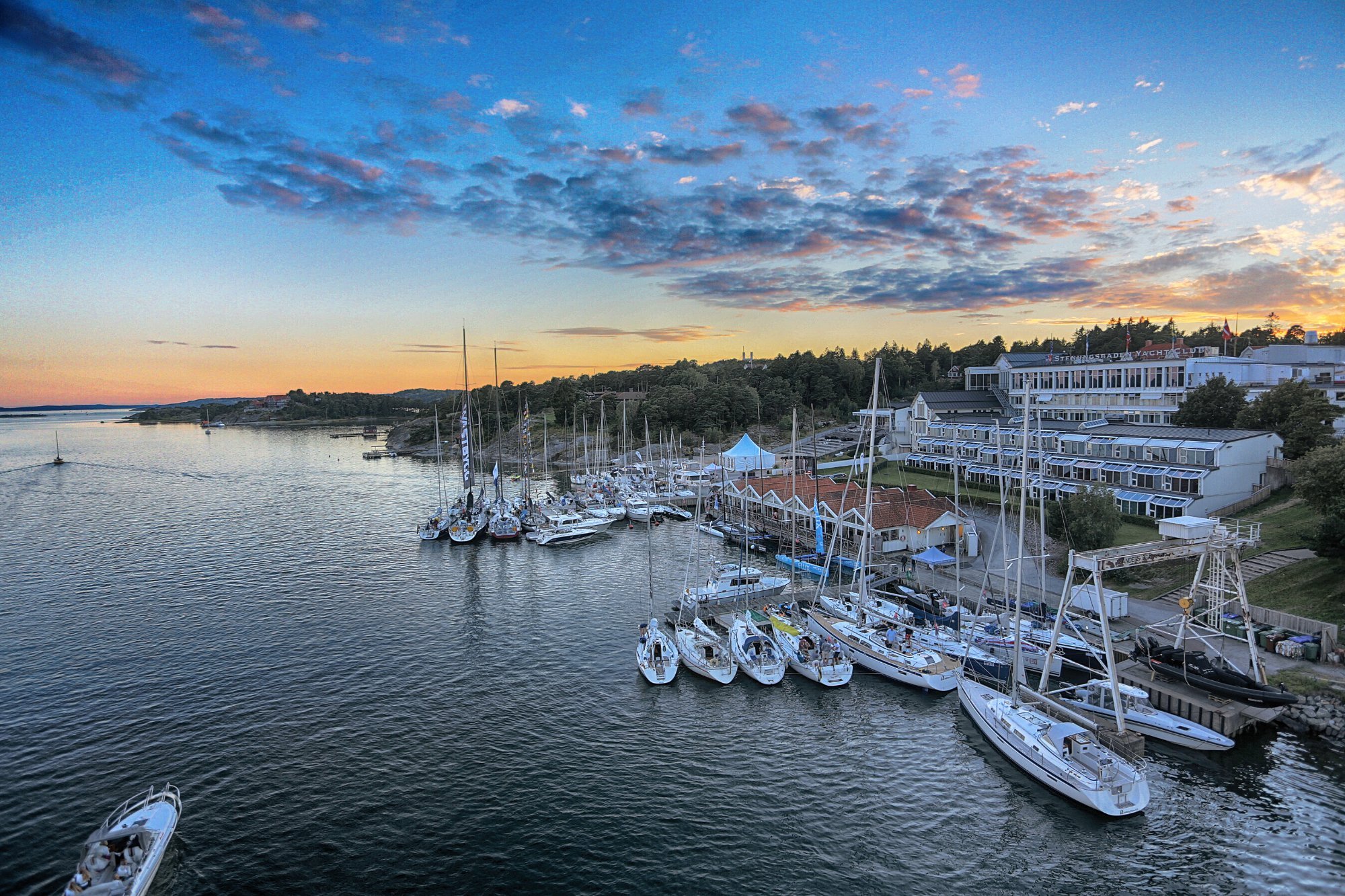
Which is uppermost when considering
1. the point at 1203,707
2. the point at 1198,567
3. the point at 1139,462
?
the point at 1139,462

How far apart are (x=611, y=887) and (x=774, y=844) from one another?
211 inches

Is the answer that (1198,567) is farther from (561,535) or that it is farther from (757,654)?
(561,535)

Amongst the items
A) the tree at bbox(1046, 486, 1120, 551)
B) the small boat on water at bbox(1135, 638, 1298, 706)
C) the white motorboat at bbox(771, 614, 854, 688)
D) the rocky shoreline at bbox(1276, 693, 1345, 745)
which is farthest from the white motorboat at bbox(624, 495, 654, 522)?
the rocky shoreline at bbox(1276, 693, 1345, 745)

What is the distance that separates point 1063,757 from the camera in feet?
78.3

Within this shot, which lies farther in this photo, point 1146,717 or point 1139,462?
point 1139,462

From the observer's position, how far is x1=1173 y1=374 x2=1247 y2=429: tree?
6238 cm

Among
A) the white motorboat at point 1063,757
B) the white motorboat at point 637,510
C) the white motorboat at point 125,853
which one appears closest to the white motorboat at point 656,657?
the white motorboat at point 1063,757

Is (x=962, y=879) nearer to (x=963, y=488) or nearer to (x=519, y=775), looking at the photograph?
(x=519, y=775)

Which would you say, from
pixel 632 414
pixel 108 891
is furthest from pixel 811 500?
pixel 632 414

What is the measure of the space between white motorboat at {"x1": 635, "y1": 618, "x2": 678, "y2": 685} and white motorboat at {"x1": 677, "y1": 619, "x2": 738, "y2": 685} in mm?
712

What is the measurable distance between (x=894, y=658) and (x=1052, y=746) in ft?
30.6

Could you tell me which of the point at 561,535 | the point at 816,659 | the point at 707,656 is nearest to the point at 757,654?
the point at 707,656

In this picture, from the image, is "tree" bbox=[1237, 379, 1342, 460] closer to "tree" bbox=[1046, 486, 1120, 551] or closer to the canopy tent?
"tree" bbox=[1046, 486, 1120, 551]

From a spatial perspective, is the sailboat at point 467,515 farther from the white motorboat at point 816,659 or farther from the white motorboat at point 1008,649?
the white motorboat at point 1008,649
